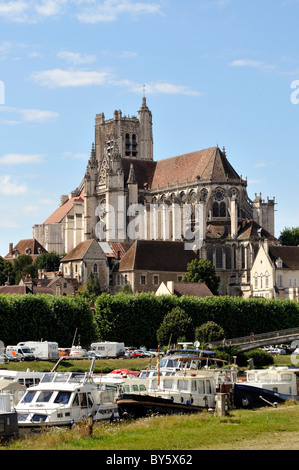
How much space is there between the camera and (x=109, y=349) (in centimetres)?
6831

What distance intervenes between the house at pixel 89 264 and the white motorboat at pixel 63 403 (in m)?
81.6

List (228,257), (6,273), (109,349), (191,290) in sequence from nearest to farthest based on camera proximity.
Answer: (109,349) < (191,290) < (228,257) < (6,273)

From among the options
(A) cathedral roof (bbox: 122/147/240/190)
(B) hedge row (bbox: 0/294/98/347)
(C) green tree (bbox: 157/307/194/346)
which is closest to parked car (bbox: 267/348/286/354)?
(C) green tree (bbox: 157/307/194/346)

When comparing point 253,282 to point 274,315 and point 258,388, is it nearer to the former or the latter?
point 274,315

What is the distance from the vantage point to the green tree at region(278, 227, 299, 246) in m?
145

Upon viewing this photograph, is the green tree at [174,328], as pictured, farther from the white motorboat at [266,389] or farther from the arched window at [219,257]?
the arched window at [219,257]

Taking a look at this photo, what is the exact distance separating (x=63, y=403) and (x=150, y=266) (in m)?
82.0

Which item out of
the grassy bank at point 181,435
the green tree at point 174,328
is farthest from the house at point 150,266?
the grassy bank at point 181,435

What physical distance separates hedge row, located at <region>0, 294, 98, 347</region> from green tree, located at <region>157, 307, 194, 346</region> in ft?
17.7

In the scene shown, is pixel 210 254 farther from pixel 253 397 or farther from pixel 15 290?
pixel 253 397

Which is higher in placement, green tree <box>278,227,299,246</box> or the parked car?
green tree <box>278,227,299,246</box>

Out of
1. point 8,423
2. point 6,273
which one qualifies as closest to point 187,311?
point 6,273

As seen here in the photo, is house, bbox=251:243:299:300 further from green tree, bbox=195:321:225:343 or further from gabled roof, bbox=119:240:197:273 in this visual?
green tree, bbox=195:321:225:343
